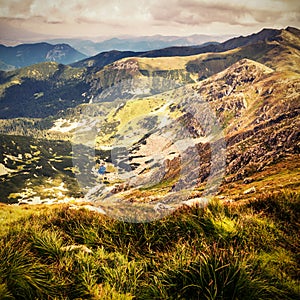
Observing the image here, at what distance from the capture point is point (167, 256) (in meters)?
6.79

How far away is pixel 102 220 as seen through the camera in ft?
30.4

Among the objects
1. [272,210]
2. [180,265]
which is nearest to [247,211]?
[272,210]

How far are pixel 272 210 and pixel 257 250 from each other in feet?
7.57

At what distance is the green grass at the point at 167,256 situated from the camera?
5559 mm

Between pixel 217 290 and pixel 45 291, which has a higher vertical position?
pixel 217 290

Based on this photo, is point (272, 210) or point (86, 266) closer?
point (86, 266)

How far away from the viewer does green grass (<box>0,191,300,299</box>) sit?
556 centimetres

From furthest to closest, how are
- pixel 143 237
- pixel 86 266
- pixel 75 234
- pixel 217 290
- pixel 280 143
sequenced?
pixel 280 143
pixel 75 234
pixel 143 237
pixel 86 266
pixel 217 290

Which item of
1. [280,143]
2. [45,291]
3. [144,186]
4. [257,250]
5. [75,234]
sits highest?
[257,250]

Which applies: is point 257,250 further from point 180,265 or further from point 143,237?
point 143,237

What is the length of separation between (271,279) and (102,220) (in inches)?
208

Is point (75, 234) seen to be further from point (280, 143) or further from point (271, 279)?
point (280, 143)

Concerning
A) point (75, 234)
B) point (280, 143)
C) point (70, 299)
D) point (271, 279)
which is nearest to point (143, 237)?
point (75, 234)

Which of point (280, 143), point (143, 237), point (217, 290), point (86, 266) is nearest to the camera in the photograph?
point (217, 290)
